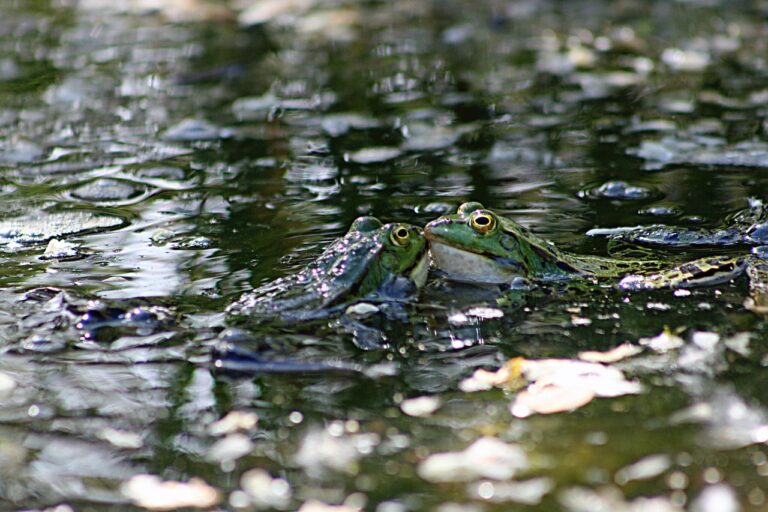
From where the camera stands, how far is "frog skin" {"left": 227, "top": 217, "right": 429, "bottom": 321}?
11.5ft

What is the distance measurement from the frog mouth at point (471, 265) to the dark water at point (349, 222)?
129mm

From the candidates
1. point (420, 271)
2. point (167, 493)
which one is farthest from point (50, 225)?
point (167, 493)

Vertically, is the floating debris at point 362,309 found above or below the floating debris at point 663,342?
above

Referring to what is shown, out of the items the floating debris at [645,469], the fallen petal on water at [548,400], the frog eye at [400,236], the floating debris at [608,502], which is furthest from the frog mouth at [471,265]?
the floating debris at [608,502]

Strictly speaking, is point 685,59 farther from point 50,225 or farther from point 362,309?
point 50,225

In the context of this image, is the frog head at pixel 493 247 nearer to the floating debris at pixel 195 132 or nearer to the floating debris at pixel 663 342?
the floating debris at pixel 663 342

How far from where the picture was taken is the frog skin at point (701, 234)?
167 inches

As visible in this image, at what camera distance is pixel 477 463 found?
2.61m

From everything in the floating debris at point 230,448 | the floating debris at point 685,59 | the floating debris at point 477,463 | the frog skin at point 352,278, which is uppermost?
the floating debris at point 685,59

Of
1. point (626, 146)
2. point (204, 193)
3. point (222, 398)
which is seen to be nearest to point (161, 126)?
point (204, 193)

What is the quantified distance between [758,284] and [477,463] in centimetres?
173

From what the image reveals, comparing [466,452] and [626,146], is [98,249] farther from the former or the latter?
[626,146]

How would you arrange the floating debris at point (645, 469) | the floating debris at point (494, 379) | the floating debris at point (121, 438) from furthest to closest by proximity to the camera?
the floating debris at point (494, 379)
the floating debris at point (121, 438)
the floating debris at point (645, 469)

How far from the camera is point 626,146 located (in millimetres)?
5711
